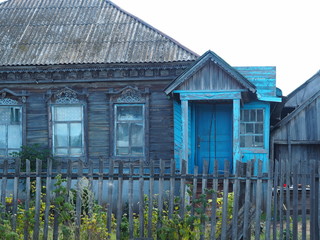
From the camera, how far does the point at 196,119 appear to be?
43.8 feet

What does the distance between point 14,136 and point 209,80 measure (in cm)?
598

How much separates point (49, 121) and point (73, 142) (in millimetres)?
914

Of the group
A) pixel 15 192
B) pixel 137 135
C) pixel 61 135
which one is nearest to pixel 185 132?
pixel 137 135

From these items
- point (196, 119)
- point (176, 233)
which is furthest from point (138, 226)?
point (196, 119)

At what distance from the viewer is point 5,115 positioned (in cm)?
1358

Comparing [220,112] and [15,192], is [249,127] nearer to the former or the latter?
[220,112]

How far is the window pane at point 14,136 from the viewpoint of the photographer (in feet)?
44.4

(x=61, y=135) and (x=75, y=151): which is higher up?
(x=61, y=135)

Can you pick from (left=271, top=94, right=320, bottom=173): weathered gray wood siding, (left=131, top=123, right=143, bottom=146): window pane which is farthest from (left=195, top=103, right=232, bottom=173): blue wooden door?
(left=271, top=94, right=320, bottom=173): weathered gray wood siding

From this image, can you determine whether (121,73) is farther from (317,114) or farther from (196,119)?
(317,114)

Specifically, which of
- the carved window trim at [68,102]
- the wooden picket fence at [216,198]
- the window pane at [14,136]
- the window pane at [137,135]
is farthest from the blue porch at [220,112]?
the window pane at [14,136]

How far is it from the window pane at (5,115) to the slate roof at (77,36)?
138 cm

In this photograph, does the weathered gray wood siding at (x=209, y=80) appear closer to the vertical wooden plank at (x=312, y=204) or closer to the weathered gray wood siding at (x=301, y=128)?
the weathered gray wood siding at (x=301, y=128)

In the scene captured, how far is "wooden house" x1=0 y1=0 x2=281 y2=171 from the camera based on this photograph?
12859 millimetres
